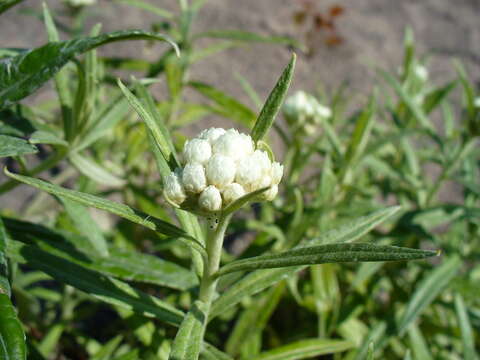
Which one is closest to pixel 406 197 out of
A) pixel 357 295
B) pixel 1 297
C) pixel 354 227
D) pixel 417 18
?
pixel 357 295

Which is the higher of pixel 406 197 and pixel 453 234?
pixel 406 197

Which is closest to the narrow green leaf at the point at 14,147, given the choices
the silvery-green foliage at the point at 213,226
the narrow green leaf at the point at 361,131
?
the silvery-green foliage at the point at 213,226

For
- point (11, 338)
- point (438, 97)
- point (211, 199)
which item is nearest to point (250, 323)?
point (211, 199)

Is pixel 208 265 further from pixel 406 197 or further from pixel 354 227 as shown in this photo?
pixel 406 197

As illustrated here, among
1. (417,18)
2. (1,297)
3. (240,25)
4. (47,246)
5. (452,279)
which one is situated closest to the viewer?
(1,297)

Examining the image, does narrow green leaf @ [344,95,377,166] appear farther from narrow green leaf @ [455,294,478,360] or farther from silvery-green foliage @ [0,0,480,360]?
narrow green leaf @ [455,294,478,360]

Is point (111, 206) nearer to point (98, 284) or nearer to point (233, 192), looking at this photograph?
point (233, 192)
